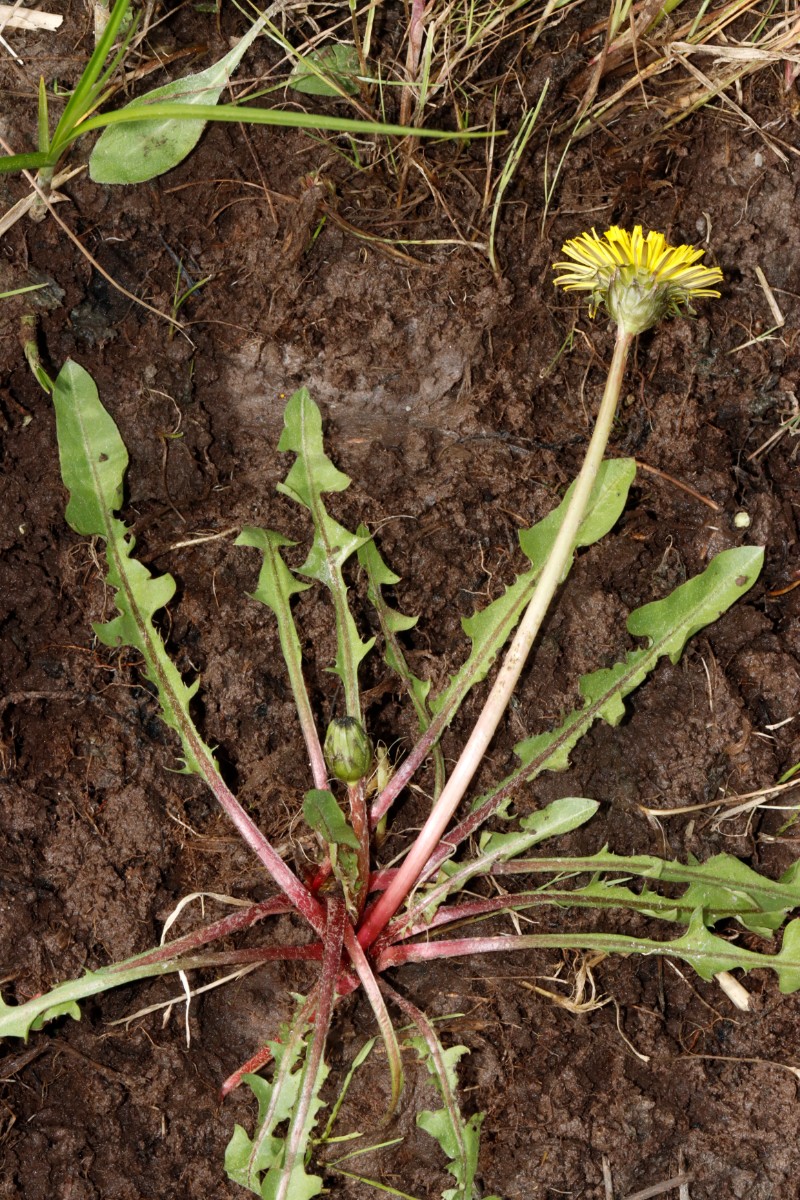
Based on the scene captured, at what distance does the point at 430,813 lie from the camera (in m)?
2.31

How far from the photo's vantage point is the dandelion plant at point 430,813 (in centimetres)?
208

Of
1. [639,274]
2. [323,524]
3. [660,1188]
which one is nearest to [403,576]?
[323,524]

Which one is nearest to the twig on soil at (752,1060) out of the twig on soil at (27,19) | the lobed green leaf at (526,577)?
the lobed green leaf at (526,577)

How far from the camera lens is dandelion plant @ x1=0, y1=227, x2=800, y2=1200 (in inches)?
81.9

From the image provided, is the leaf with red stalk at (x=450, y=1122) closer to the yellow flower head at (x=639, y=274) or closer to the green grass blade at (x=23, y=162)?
the yellow flower head at (x=639, y=274)

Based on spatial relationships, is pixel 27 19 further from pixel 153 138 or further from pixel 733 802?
pixel 733 802

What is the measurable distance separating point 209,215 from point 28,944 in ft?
5.65

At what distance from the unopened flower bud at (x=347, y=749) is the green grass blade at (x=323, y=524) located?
21cm

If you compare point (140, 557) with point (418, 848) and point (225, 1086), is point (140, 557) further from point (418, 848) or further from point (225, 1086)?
point (225, 1086)

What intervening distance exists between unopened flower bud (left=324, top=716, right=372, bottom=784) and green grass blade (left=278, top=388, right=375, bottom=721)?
0.69ft

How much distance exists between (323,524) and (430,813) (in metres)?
0.70

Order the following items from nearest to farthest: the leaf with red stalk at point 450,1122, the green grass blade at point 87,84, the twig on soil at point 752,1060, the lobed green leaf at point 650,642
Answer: the green grass blade at point 87,84 → the leaf with red stalk at point 450,1122 → the lobed green leaf at point 650,642 → the twig on soil at point 752,1060

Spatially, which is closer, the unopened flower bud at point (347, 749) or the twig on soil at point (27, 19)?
the unopened flower bud at point (347, 749)

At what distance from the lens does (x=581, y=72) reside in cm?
240
